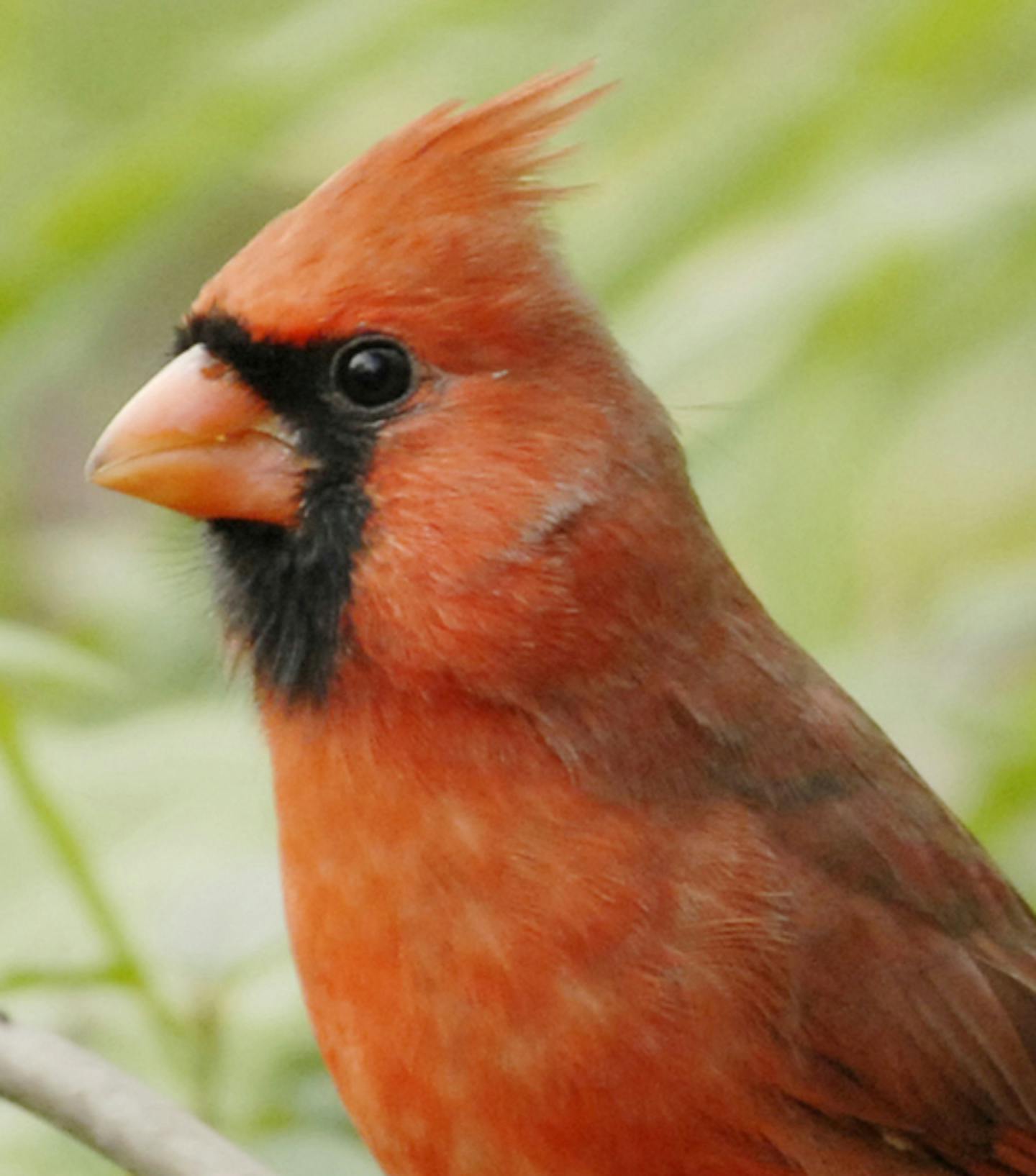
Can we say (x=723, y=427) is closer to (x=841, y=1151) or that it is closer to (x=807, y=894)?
(x=807, y=894)

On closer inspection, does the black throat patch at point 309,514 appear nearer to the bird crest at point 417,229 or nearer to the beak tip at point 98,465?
the bird crest at point 417,229

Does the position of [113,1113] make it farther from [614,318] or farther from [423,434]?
[614,318]

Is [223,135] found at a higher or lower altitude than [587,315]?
higher

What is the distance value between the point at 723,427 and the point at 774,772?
1.03 feet

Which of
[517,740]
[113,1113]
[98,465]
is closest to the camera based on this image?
[113,1113]

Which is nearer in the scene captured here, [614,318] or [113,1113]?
[113,1113]

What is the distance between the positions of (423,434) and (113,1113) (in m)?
0.63

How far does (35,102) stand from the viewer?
2.84 meters

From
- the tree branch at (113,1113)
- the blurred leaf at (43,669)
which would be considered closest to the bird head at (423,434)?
the blurred leaf at (43,669)

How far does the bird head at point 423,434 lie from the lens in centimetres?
216

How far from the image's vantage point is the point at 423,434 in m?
2.20

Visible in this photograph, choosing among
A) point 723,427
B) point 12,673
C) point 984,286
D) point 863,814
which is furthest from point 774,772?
point 12,673

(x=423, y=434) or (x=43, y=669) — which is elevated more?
(x=423, y=434)

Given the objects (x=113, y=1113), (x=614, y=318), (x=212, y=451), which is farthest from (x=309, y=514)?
(x=113, y=1113)
